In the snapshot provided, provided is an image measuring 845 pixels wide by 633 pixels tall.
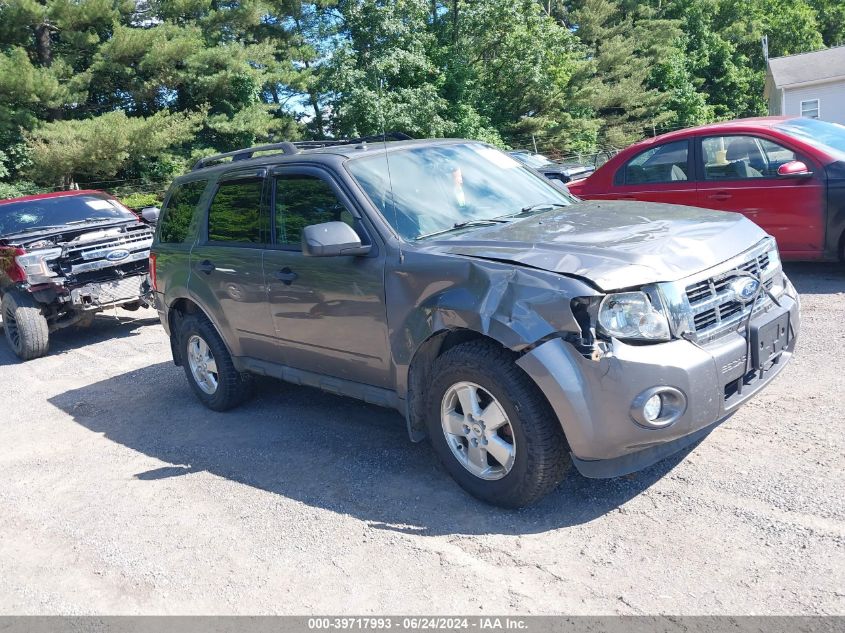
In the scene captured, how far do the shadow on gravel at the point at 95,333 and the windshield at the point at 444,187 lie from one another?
6.11 meters

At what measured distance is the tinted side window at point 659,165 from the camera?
7863mm

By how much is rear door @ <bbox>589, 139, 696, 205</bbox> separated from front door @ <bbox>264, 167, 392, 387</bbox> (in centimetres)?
448

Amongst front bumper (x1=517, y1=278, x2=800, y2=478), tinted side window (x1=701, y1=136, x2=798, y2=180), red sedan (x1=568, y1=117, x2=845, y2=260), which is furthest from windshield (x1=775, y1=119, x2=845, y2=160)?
front bumper (x1=517, y1=278, x2=800, y2=478)

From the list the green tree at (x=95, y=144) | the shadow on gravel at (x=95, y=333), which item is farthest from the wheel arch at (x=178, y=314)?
the green tree at (x=95, y=144)

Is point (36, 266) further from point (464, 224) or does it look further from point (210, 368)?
point (464, 224)

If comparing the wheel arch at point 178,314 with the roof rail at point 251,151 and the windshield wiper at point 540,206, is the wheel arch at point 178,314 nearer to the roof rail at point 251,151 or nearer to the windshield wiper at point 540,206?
the roof rail at point 251,151

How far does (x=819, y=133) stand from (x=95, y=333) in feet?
29.0

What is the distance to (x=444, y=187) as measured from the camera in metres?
4.58

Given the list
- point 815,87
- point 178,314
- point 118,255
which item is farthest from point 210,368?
point 815,87

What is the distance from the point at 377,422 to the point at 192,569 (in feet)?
6.11

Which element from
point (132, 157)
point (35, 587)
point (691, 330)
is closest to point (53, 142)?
point (132, 157)

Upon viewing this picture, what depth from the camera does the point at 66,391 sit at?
729cm

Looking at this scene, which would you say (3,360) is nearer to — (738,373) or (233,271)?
(233,271)

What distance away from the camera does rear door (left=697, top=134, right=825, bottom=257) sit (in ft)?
23.0
